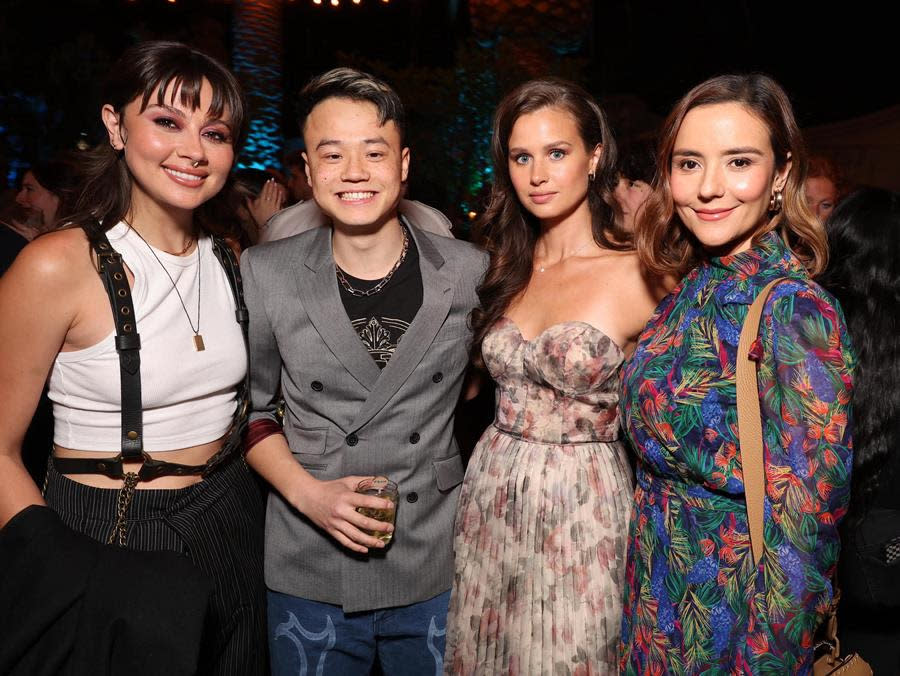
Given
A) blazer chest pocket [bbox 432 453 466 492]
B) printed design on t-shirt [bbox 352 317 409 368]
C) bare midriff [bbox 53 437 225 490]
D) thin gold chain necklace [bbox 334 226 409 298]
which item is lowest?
blazer chest pocket [bbox 432 453 466 492]

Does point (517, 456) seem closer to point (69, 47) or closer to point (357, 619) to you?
point (357, 619)

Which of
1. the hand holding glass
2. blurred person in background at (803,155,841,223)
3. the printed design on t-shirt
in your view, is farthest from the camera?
blurred person in background at (803,155,841,223)

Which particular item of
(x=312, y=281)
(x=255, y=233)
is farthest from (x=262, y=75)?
(x=312, y=281)

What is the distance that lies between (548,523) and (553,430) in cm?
26

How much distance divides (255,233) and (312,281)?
0.55m

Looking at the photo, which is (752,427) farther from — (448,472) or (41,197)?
(41,197)

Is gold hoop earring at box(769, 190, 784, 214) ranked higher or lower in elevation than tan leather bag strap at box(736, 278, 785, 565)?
higher

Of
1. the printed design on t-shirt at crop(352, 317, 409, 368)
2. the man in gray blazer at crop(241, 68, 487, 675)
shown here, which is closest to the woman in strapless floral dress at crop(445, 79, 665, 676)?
the man in gray blazer at crop(241, 68, 487, 675)

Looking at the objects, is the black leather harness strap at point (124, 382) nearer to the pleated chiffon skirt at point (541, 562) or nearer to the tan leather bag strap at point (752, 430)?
the pleated chiffon skirt at point (541, 562)

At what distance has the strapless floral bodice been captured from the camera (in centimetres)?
210

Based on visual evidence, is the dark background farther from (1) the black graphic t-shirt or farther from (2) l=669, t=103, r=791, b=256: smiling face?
(2) l=669, t=103, r=791, b=256: smiling face

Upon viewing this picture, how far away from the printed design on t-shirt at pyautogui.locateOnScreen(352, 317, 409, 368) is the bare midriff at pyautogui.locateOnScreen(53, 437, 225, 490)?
494 mm

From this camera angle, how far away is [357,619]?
6.91 feet

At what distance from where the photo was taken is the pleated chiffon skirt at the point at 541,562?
6.68 feet
